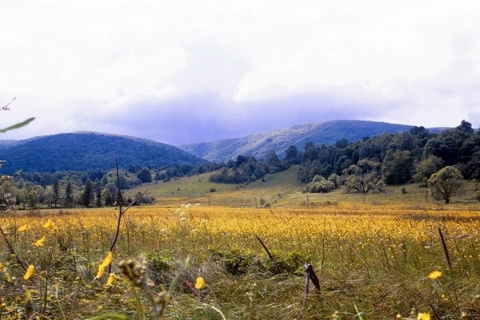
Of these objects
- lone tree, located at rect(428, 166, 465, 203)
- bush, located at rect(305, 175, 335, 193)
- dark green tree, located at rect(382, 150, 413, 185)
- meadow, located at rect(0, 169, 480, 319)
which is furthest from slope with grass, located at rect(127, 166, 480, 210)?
meadow, located at rect(0, 169, 480, 319)

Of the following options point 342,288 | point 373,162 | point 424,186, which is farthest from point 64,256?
point 373,162

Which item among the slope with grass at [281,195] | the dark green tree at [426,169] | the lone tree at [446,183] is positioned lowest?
the slope with grass at [281,195]

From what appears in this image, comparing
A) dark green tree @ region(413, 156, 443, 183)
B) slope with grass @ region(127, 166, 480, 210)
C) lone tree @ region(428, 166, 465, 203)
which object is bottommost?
slope with grass @ region(127, 166, 480, 210)

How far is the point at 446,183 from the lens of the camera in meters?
53.0

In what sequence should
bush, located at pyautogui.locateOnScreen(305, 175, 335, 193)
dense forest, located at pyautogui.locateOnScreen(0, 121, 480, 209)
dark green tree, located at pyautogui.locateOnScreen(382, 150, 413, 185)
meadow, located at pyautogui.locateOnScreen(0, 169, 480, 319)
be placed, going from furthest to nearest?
bush, located at pyautogui.locateOnScreen(305, 175, 335, 193)
dark green tree, located at pyautogui.locateOnScreen(382, 150, 413, 185)
dense forest, located at pyautogui.locateOnScreen(0, 121, 480, 209)
meadow, located at pyautogui.locateOnScreen(0, 169, 480, 319)

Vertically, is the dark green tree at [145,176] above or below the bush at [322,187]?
above

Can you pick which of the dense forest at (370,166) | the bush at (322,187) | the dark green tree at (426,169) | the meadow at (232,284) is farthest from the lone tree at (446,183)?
the meadow at (232,284)

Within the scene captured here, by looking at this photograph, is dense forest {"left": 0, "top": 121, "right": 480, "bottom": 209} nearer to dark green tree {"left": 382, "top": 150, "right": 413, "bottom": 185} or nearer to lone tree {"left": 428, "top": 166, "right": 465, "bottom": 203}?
dark green tree {"left": 382, "top": 150, "right": 413, "bottom": 185}

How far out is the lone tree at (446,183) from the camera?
52969 mm

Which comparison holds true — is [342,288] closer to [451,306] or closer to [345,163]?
[451,306]

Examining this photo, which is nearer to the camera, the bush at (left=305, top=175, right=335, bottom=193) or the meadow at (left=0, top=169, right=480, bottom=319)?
the meadow at (left=0, top=169, right=480, bottom=319)

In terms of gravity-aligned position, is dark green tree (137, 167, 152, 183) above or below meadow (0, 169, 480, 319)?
above

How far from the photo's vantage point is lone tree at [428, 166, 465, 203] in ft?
174

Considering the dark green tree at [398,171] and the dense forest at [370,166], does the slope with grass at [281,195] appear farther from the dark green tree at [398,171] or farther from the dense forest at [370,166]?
the dark green tree at [398,171]
